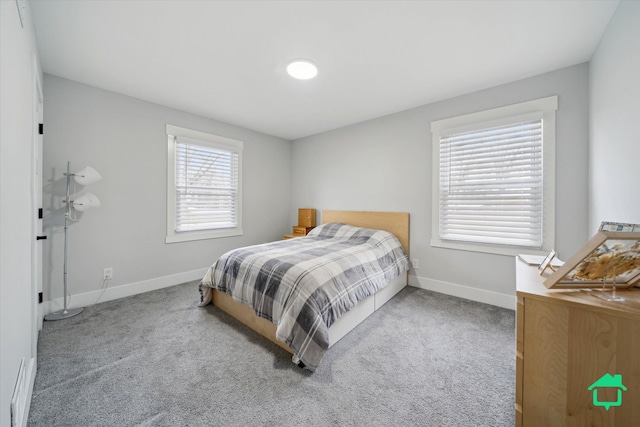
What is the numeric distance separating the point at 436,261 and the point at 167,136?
389 centimetres

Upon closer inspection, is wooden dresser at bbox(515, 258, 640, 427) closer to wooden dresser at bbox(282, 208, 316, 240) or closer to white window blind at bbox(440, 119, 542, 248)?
white window blind at bbox(440, 119, 542, 248)

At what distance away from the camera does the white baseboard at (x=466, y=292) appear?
2.58m

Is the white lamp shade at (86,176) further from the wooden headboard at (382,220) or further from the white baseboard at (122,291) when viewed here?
the wooden headboard at (382,220)

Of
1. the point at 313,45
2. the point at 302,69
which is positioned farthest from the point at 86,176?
the point at 313,45

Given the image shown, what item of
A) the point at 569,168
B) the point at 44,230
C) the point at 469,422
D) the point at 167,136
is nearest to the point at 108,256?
the point at 44,230

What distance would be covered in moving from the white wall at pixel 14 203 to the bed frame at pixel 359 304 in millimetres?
1286

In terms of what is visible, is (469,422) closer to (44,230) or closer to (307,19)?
(307,19)

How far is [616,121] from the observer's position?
1630 millimetres

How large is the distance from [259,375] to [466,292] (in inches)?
97.3

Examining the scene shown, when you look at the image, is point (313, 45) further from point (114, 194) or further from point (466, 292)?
point (466, 292)

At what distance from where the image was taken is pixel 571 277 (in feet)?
3.35

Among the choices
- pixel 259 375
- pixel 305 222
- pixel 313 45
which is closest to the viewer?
pixel 259 375
